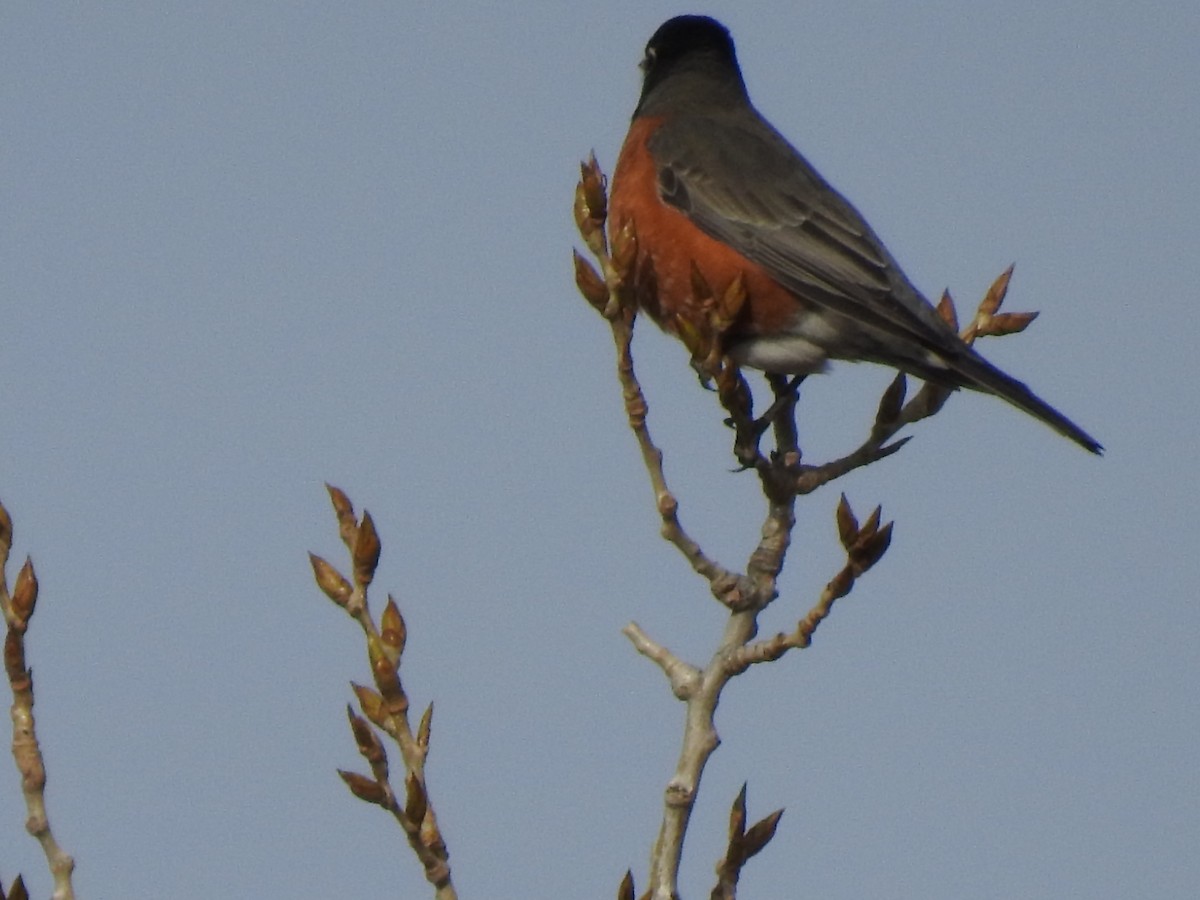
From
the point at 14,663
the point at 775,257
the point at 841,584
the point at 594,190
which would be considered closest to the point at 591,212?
the point at 594,190

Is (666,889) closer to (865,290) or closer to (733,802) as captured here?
(733,802)

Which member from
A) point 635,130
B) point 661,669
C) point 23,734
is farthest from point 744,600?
point 635,130

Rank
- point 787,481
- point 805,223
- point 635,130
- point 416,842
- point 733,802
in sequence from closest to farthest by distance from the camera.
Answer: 1. point 416,842
2. point 733,802
3. point 787,481
4. point 805,223
5. point 635,130

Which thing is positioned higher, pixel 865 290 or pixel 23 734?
pixel 865 290

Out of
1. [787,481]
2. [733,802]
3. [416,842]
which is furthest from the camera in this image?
[787,481]

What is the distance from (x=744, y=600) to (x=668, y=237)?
6.95ft

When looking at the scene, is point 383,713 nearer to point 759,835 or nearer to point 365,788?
point 365,788

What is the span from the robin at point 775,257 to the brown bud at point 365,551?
4.81 ft

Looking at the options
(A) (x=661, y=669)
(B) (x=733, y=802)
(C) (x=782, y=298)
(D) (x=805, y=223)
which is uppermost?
(D) (x=805, y=223)

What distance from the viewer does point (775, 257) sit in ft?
17.5

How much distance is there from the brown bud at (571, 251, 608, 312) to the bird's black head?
3.45m

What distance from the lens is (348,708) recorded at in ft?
9.50

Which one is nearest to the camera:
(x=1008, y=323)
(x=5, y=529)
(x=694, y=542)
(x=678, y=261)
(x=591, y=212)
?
(x=5, y=529)

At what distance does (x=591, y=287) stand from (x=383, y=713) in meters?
1.10
